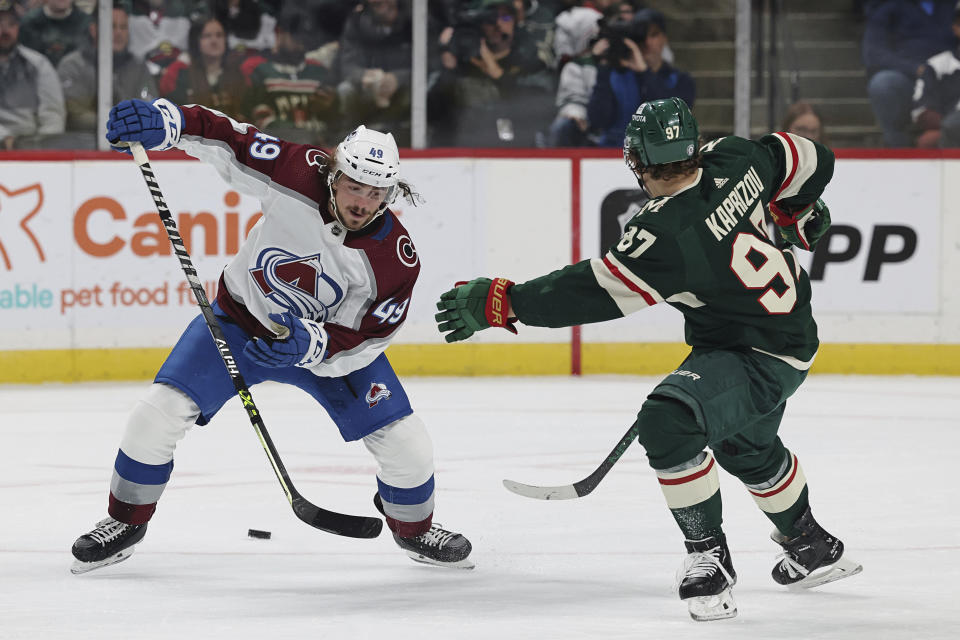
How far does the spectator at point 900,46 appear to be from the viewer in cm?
750

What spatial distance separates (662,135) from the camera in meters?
2.89

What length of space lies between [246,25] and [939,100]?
346 cm

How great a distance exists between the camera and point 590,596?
3.13 meters

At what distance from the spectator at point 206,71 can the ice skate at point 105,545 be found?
13.6ft

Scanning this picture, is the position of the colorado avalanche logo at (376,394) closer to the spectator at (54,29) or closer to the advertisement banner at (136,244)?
the advertisement banner at (136,244)

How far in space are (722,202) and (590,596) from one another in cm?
87

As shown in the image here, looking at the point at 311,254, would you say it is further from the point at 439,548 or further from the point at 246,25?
the point at 246,25

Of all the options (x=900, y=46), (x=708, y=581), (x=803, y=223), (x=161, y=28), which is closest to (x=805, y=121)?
(x=900, y=46)

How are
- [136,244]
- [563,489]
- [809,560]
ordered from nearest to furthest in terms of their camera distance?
[809,560]
[563,489]
[136,244]

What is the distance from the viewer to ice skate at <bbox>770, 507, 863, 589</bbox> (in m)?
3.15

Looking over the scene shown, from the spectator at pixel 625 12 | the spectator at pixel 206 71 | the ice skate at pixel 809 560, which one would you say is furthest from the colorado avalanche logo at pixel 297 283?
the spectator at pixel 625 12

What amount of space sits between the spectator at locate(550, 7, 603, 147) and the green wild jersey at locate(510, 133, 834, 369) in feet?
14.6

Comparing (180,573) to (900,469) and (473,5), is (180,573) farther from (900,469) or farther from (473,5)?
(473,5)

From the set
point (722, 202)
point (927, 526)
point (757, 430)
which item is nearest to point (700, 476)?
point (757, 430)
